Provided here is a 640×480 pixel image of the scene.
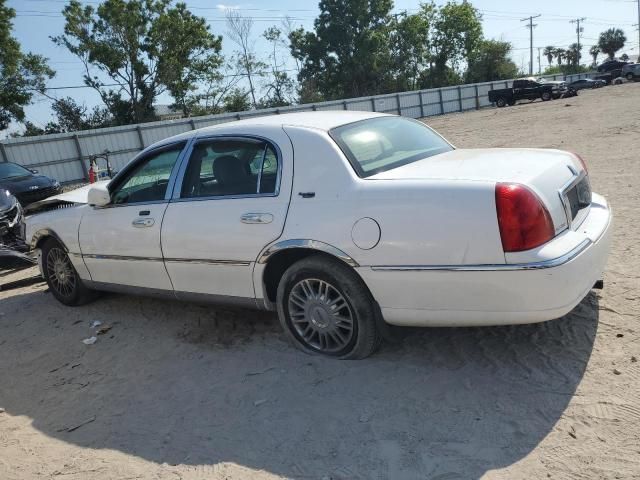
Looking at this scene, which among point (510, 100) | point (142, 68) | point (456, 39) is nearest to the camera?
point (142, 68)

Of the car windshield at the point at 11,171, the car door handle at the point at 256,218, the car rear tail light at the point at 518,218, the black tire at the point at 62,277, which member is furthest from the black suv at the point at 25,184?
the car rear tail light at the point at 518,218

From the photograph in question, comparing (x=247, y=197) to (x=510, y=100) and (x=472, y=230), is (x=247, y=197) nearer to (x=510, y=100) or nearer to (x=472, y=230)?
(x=472, y=230)

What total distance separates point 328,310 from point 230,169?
50.0 inches

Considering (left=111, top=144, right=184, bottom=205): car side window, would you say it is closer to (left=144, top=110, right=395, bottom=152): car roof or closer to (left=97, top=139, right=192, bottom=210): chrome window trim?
(left=97, top=139, right=192, bottom=210): chrome window trim

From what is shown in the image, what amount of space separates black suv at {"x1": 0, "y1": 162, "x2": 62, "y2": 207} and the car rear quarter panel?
40.7 feet

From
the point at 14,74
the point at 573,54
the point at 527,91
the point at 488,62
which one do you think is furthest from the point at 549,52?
the point at 14,74

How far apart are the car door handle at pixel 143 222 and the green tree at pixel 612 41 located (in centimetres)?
9948

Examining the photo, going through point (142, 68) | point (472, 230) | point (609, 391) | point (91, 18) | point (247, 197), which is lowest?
point (609, 391)

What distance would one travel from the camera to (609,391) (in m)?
2.88

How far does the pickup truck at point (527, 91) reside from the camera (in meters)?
37.1

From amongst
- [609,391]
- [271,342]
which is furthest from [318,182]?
[609,391]

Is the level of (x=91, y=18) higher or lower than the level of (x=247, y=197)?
higher

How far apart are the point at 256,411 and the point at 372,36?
177 feet

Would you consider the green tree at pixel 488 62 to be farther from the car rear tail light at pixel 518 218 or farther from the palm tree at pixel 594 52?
the car rear tail light at pixel 518 218
